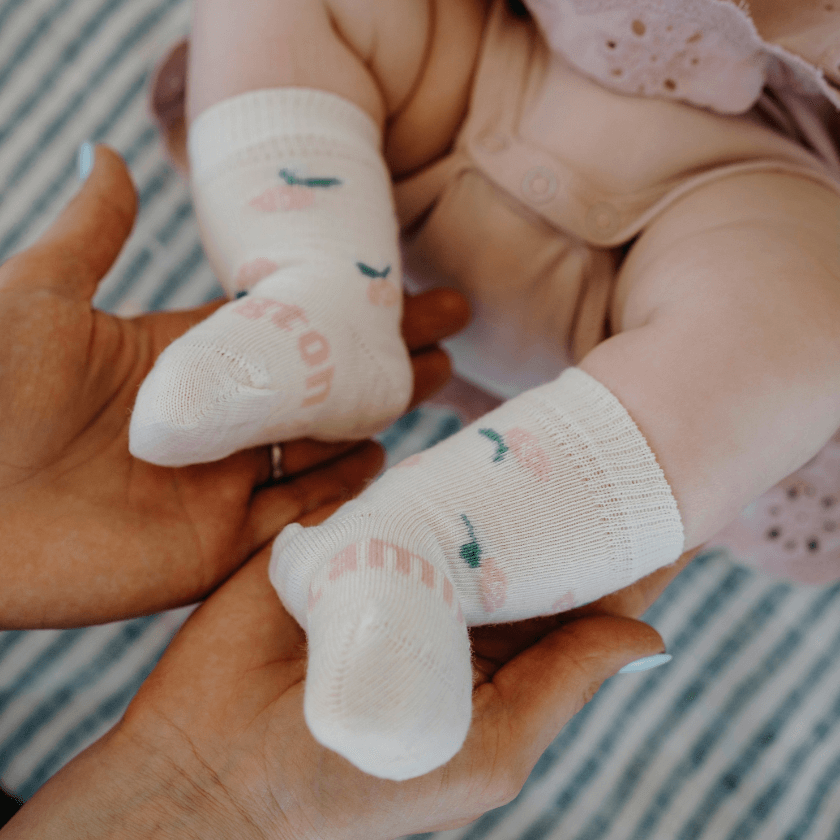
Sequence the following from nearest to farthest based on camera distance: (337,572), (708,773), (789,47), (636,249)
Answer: (337,572)
(789,47)
(636,249)
(708,773)

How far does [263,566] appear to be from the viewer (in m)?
0.59

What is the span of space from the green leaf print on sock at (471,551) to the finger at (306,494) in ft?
0.74

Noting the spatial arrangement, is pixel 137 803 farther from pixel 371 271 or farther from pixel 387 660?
pixel 371 271

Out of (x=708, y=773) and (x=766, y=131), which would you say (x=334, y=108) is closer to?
(x=766, y=131)

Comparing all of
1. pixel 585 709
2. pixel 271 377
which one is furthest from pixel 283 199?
pixel 585 709

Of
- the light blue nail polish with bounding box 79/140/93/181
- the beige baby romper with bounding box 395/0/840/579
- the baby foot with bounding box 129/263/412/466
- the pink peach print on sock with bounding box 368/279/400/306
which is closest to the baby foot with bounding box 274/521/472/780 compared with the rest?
the baby foot with bounding box 129/263/412/466

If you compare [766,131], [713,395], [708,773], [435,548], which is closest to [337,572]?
[435,548]

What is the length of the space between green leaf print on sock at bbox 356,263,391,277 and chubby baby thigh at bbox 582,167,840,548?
19cm

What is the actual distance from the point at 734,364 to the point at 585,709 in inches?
21.2

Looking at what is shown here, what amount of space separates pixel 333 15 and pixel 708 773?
90cm

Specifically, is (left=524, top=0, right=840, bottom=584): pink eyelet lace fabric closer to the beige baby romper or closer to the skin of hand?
the beige baby romper

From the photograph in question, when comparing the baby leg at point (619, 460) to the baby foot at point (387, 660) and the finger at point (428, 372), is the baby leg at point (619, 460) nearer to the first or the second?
the baby foot at point (387, 660)

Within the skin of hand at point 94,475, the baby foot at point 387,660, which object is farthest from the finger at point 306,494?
the baby foot at point 387,660

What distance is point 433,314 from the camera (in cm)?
74
